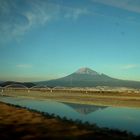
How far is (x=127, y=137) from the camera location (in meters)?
18.1

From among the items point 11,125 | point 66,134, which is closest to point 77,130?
point 66,134

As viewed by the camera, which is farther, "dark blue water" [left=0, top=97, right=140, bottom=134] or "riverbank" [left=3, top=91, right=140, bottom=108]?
"riverbank" [left=3, top=91, right=140, bottom=108]

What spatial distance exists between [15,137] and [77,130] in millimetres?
4151

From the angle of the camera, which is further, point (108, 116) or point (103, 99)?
point (103, 99)

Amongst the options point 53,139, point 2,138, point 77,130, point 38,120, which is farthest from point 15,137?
point 38,120

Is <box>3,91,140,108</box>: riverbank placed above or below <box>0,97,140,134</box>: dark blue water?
above

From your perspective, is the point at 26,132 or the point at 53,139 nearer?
the point at 53,139

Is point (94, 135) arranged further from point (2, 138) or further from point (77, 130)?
point (2, 138)

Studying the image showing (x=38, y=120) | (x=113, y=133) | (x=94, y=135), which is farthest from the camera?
(x=38, y=120)

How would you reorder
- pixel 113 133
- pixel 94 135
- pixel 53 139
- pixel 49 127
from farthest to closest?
pixel 49 127, pixel 113 133, pixel 94 135, pixel 53 139

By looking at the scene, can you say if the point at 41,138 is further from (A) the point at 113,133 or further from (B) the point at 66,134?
(A) the point at 113,133

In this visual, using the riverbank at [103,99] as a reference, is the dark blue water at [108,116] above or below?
below

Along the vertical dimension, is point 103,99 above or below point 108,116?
above

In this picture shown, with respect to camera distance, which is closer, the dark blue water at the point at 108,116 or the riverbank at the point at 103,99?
the dark blue water at the point at 108,116
